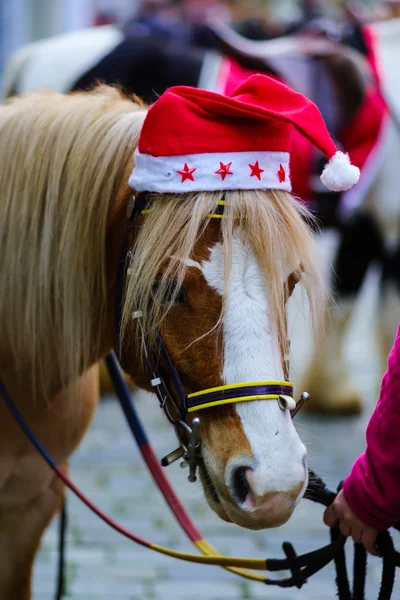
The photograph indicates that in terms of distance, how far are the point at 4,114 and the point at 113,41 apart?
9.75 ft

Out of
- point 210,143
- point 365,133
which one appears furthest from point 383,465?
point 365,133

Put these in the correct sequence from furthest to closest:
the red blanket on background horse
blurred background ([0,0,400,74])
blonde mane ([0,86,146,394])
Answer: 1. blurred background ([0,0,400,74])
2. the red blanket on background horse
3. blonde mane ([0,86,146,394])

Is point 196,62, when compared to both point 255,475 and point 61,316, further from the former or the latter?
point 255,475

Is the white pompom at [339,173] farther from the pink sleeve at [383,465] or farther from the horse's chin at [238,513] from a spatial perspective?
the horse's chin at [238,513]

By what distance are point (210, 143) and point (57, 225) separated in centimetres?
41

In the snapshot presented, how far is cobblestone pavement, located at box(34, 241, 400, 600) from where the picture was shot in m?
3.17

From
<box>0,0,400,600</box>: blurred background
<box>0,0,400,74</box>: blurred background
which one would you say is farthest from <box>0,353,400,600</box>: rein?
<box>0,0,400,74</box>: blurred background

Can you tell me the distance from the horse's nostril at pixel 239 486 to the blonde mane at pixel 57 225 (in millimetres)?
531

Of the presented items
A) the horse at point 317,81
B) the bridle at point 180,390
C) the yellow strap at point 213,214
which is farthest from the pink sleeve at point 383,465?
the horse at point 317,81

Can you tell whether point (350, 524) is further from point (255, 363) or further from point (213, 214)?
point (213, 214)

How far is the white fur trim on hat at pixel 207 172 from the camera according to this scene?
5.87 feet

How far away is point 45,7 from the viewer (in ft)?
40.9

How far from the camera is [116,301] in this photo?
1901 mm

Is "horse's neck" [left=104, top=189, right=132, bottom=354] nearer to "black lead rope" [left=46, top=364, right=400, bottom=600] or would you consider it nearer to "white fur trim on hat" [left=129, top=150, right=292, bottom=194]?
"white fur trim on hat" [left=129, top=150, right=292, bottom=194]
